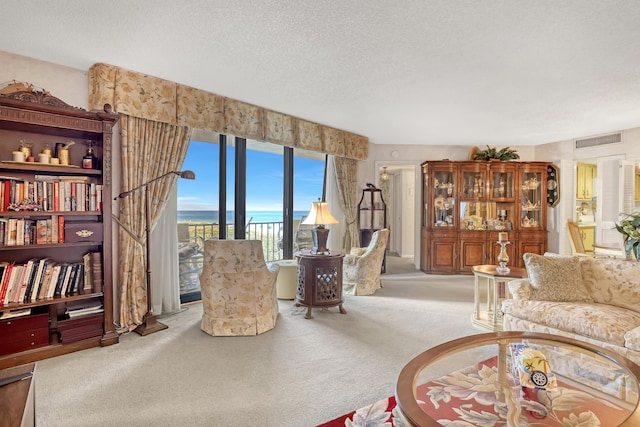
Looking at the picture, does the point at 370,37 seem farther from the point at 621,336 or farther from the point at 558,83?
the point at 621,336

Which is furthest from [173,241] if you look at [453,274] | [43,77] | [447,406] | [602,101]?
[602,101]

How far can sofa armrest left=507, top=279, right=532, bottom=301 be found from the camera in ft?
9.82

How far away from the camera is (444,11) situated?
2264mm

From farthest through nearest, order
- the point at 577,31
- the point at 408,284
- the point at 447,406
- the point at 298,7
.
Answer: the point at 408,284 → the point at 577,31 → the point at 298,7 → the point at 447,406

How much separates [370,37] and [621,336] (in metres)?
2.77

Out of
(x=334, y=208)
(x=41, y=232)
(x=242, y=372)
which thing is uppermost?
(x=334, y=208)

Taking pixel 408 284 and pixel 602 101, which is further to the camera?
pixel 408 284

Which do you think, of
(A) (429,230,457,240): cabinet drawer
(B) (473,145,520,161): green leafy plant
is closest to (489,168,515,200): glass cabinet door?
(B) (473,145,520,161): green leafy plant

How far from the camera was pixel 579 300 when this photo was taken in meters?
2.91

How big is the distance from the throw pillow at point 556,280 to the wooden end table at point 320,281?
192cm

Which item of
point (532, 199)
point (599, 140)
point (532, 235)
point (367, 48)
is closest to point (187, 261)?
point (367, 48)

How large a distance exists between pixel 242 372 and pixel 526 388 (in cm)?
182

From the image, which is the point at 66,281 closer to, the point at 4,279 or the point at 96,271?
the point at 96,271

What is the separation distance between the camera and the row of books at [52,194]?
2652 millimetres
